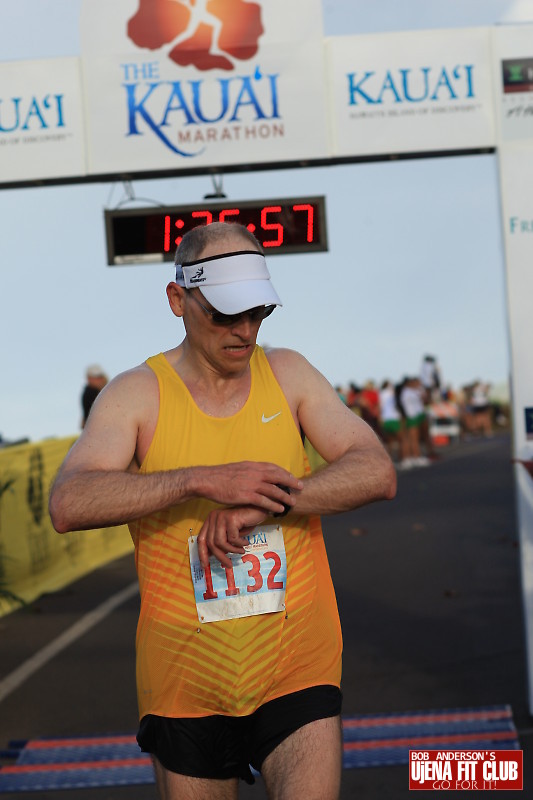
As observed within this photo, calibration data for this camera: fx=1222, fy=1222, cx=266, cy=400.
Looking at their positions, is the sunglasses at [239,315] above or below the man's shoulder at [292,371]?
above

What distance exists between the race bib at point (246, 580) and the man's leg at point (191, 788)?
0.45 m

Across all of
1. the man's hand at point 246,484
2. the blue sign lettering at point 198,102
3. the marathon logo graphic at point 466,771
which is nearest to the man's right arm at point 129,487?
the man's hand at point 246,484

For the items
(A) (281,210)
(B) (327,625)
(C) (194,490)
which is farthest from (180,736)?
(A) (281,210)

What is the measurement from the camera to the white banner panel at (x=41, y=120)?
7.69m

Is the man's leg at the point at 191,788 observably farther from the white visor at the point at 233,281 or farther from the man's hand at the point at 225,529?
the white visor at the point at 233,281

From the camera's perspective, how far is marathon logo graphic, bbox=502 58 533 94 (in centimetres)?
742

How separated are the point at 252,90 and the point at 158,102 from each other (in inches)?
23.5

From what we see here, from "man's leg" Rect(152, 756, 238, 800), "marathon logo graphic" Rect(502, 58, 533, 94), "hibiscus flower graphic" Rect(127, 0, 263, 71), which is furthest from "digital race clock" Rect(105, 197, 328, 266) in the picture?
"man's leg" Rect(152, 756, 238, 800)

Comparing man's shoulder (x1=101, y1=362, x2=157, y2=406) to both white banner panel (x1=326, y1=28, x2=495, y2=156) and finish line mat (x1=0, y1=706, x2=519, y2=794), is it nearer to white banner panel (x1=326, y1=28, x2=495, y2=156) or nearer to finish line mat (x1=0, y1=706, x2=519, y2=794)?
finish line mat (x1=0, y1=706, x2=519, y2=794)

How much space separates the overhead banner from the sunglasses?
4179mm

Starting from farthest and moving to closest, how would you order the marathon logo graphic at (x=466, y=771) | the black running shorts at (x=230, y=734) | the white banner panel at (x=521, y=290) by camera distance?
the white banner panel at (x=521, y=290), the marathon logo graphic at (x=466, y=771), the black running shorts at (x=230, y=734)

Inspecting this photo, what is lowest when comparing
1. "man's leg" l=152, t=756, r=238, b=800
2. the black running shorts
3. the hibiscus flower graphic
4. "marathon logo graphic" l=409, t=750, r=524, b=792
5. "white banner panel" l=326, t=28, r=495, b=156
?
"marathon logo graphic" l=409, t=750, r=524, b=792

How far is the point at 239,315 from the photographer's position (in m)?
3.42

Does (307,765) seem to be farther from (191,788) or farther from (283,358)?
(283,358)
